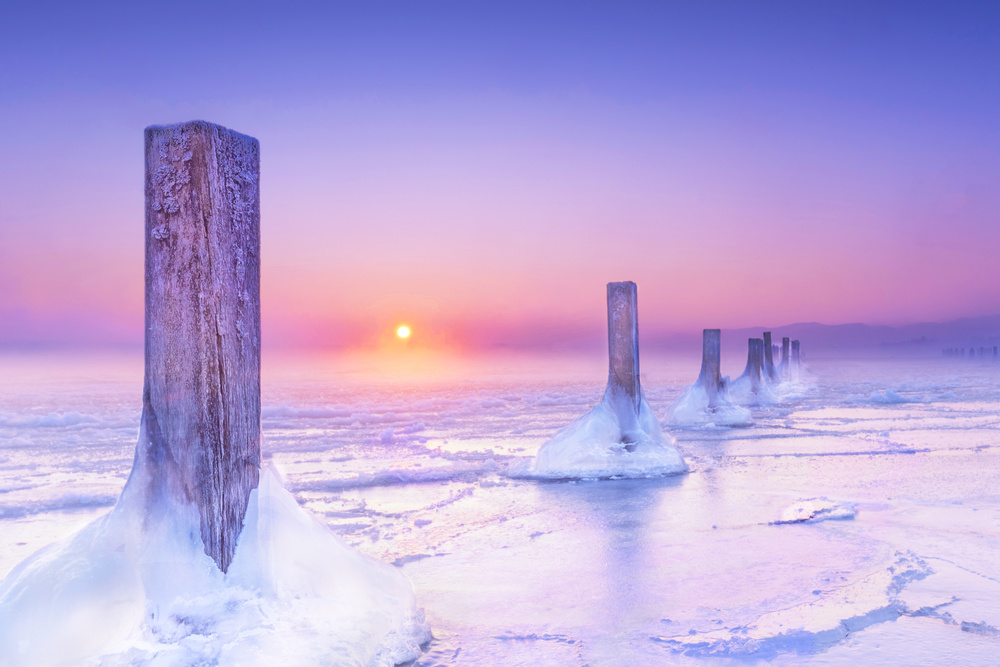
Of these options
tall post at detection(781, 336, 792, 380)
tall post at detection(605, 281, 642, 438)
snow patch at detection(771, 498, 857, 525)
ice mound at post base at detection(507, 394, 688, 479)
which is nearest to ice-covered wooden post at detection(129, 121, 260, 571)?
snow patch at detection(771, 498, 857, 525)

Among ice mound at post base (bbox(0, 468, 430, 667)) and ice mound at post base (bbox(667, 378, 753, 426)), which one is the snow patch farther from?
ice mound at post base (bbox(667, 378, 753, 426))

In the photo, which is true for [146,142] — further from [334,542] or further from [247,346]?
[334,542]

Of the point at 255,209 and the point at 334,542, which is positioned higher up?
the point at 255,209

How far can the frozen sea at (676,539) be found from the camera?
127 inches

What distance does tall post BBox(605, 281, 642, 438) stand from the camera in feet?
29.4

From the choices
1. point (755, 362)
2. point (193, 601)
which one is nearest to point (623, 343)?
point (193, 601)

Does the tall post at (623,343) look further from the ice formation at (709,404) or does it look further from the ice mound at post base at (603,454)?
the ice formation at (709,404)

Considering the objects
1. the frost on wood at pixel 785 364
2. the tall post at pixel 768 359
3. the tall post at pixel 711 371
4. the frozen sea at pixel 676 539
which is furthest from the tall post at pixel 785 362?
the frozen sea at pixel 676 539

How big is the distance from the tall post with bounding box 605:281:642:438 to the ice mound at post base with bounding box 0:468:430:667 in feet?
19.8

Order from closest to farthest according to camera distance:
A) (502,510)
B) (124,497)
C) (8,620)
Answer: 1. (8,620)
2. (124,497)
3. (502,510)

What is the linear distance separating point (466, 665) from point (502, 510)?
349cm

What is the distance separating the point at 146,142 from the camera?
9.90 ft

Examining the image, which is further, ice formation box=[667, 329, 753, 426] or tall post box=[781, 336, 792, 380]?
tall post box=[781, 336, 792, 380]

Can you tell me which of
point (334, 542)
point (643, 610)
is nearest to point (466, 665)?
point (334, 542)
